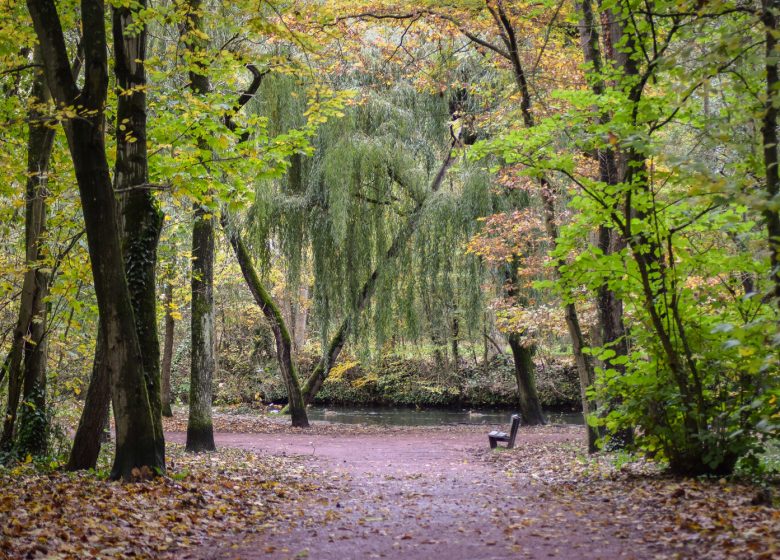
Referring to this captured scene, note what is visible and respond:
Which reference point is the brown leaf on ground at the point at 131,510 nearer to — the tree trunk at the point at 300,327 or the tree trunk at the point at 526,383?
the tree trunk at the point at 526,383

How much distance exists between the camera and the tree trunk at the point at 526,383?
17000 millimetres

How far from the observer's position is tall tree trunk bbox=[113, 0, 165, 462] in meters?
7.06

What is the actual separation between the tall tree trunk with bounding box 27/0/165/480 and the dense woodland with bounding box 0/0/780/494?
2 cm

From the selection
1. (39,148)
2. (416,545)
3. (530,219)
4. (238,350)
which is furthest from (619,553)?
(238,350)

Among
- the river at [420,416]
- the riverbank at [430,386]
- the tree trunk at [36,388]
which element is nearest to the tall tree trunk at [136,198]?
the tree trunk at [36,388]

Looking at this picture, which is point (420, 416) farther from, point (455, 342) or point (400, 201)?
point (400, 201)

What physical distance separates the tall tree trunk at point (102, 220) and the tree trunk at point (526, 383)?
11.6 meters

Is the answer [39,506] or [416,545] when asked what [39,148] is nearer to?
[39,506]

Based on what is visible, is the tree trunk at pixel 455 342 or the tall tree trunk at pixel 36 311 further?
the tree trunk at pixel 455 342

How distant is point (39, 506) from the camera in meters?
5.03

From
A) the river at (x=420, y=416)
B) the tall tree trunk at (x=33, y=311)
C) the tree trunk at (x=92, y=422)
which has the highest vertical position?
the tall tree trunk at (x=33, y=311)

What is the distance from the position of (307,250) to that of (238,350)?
1675 cm

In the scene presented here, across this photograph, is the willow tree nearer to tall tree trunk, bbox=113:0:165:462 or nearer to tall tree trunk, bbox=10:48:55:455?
tall tree trunk, bbox=10:48:55:455

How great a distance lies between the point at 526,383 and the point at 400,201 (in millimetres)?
5531
